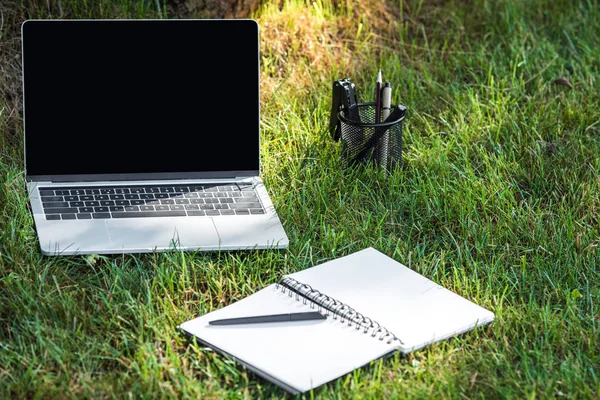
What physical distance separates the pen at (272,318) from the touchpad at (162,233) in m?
0.39

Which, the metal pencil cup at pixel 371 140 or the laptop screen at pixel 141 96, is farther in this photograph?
the metal pencil cup at pixel 371 140

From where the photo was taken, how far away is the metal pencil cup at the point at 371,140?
3357 millimetres

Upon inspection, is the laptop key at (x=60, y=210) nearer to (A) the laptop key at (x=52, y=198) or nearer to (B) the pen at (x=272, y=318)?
(A) the laptop key at (x=52, y=198)

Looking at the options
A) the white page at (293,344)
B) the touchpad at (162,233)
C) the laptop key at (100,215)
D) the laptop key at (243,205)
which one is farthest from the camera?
the laptop key at (243,205)

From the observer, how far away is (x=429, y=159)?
3.50m

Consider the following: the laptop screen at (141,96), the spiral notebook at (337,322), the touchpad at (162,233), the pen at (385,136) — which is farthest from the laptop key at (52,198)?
the pen at (385,136)

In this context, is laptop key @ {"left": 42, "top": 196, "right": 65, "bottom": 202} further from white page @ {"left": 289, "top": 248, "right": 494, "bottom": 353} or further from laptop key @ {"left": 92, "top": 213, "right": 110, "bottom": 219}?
white page @ {"left": 289, "top": 248, "right": 494, "bottom": 353}

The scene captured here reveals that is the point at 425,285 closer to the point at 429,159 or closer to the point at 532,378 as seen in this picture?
the point at 532,378

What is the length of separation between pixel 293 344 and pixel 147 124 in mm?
1097

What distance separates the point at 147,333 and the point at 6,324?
1.36 ft

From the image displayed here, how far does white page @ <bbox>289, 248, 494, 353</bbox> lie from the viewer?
2.50 m

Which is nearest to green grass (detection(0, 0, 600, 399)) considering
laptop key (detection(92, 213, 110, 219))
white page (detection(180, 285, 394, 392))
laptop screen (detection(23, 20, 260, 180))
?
white page (detection(180, 285, 394, 392))

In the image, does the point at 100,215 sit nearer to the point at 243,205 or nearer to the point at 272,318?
the point at 243,205

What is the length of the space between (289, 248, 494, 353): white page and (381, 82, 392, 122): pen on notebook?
2.52 feet
